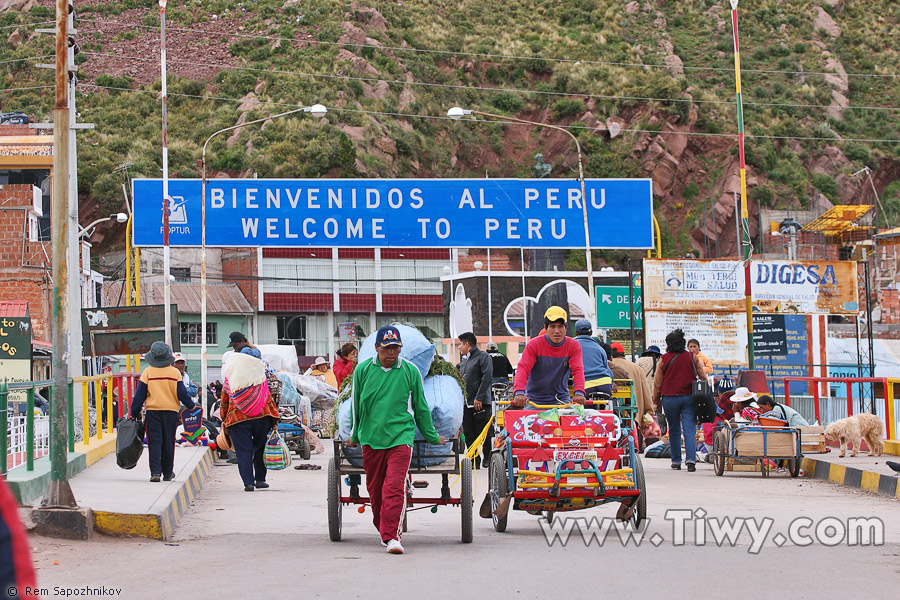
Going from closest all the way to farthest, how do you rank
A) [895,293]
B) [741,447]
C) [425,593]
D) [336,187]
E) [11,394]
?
[425,593], [11,394], [741,447], [336,187], [895,293]

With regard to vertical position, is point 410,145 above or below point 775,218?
above

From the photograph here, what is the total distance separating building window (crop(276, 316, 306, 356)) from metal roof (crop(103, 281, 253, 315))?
1.98 metres

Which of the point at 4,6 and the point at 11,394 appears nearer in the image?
the point at 11,394

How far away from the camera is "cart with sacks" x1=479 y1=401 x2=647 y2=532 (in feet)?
29.3

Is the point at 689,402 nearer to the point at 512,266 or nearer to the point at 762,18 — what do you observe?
the point at 512,266

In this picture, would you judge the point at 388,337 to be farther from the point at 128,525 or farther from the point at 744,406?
the point at 744,406

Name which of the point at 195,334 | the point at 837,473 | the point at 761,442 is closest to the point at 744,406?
the point at 761,442

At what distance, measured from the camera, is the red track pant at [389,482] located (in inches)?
333

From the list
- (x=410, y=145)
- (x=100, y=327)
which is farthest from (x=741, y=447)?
(x=410, y=145)

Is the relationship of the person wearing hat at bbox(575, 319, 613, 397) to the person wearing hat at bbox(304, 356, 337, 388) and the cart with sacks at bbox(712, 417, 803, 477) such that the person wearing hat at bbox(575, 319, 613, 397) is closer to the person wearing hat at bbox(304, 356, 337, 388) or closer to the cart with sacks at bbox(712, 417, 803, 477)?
the cart with sacks at bbox(712, 417, 803, 477)

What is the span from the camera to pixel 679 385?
625 inches

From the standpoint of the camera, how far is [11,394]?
11.6 meters

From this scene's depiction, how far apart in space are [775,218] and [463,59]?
3207cm

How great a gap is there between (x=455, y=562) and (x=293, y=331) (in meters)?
55.2
